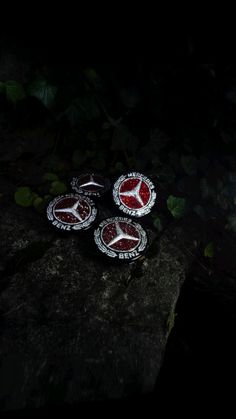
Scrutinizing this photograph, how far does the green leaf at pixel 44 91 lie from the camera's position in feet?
9.71

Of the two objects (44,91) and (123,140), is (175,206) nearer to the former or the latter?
(123,140)

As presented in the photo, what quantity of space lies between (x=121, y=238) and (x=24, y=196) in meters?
1.07

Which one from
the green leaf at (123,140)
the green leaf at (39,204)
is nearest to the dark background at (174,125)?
the green leaf at (123,140)

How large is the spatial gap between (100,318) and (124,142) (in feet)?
6.28

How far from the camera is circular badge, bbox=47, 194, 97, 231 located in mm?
2725

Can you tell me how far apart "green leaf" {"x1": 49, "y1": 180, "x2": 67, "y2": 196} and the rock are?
32cm

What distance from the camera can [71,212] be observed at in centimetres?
279

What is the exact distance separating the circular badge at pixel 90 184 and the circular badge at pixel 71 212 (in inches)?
5.4

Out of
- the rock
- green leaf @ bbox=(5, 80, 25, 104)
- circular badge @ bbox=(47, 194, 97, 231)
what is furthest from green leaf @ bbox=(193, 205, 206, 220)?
green leaf @ bbox=(5, 80, 25, 104)

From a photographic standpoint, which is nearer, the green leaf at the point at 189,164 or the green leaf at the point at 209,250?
Answer: the green leaf at the point at 209,250

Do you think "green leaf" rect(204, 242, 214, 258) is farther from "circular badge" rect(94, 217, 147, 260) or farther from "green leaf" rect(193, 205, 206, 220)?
"circular badge" rect(94, 217, 147, 260)

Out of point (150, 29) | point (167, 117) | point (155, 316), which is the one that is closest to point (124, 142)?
point (167, 117)

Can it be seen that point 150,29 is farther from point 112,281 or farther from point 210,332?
point 210,332

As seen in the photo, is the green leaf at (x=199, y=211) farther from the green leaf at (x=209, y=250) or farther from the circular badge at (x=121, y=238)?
the circular badge at (x=121, y=238)
